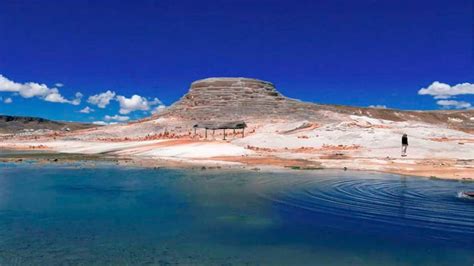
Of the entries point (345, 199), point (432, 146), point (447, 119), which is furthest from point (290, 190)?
point (447, 119)

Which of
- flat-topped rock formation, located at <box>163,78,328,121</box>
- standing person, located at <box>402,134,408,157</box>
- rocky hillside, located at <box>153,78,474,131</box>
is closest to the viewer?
standing person, located at <box>402,134,408,157</box>

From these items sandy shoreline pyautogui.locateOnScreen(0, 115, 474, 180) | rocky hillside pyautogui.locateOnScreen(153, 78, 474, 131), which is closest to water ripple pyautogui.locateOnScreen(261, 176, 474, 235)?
sandy shoreline pyautogui.locateOnScreen(0, 115, 474, 180)

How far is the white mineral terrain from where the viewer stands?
32.6 metres

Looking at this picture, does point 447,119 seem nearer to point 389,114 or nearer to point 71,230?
point 389,114

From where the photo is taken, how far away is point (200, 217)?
13.4 metres

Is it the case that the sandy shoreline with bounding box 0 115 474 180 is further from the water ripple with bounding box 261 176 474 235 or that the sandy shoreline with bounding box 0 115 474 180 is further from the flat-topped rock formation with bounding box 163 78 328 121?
the flat-topped rock formation with bounding box 163 78 328 121

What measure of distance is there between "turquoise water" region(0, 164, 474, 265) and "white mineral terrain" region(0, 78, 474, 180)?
31.9 ft

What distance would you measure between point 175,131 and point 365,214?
55.7m

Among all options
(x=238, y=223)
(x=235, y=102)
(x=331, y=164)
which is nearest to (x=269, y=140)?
(x=331, y=164)

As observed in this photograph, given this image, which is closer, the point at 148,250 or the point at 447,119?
the point at 148,250

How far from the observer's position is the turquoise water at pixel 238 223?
9.53 metres

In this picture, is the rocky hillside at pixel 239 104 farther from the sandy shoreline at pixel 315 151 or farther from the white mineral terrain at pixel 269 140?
the sandy shoreline at pixel 315 151

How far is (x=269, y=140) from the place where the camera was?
1943 inches

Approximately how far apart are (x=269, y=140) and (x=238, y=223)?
36960 mm
